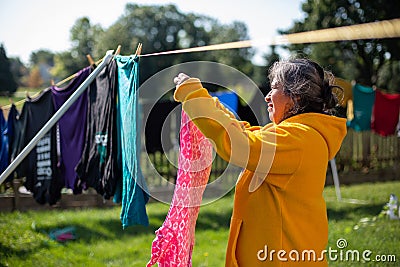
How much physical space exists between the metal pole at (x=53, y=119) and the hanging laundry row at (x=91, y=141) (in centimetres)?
14

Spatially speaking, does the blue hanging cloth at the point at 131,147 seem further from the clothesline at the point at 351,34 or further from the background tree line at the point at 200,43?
the background tree line at the point at 200,43

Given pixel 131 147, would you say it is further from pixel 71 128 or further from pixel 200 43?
pixel 200 43

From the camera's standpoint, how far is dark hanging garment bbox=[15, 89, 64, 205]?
16.2 feet

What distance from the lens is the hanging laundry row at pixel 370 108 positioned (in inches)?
321

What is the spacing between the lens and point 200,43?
30.3m

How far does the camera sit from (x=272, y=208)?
1938 mm

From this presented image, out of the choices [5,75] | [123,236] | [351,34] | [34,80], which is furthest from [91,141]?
[34,80]

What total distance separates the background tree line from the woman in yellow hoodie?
20.6 feet

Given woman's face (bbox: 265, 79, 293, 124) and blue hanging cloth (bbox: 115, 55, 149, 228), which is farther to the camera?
blue hanging cloth (bbox: 115, 55, 149, 228)

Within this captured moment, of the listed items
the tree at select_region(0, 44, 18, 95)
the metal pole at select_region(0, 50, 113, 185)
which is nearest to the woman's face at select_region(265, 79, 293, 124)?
the metal pole at select_region(0, 50, 113, 185)

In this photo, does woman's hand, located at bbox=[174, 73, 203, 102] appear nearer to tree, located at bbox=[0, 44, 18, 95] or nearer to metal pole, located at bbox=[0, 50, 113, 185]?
→ metal pole, located at bbox=[0, 50, 113, 185]

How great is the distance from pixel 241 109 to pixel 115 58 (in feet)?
12.5

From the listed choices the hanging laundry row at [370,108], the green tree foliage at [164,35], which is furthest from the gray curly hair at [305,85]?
the green tree foliage at [164,35]

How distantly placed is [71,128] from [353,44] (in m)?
14.5
